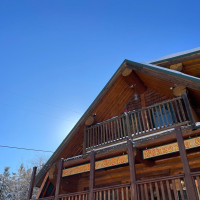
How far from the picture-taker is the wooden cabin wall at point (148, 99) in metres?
10.0

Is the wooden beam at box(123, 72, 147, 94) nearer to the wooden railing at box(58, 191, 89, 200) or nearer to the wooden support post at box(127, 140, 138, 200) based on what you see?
the wooden support post at box(127, 140, 138, 200)

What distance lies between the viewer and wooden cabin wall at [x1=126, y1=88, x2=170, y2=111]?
1005 cm

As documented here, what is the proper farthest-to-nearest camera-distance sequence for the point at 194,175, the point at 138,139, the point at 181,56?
the point at 181,56, the point at 138,139, the point at 194,175

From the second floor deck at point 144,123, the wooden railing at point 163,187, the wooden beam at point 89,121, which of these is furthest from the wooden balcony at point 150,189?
the wooden beam at point 89,121

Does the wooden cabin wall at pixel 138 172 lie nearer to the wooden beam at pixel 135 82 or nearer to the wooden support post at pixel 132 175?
the wooden support post at pixel 132 175

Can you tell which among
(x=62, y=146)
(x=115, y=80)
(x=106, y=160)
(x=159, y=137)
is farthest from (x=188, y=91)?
(x=62, y=146)

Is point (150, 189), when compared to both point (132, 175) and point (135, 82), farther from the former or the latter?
point (135, 82)

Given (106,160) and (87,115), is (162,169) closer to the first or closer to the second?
(106,160)

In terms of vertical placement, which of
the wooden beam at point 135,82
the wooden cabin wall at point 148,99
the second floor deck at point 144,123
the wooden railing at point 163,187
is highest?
the wooden beam at point 135,82

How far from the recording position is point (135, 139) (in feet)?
26.1

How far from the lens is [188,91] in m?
7.95

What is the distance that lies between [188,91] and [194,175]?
3489mm

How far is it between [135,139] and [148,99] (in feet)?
10.2

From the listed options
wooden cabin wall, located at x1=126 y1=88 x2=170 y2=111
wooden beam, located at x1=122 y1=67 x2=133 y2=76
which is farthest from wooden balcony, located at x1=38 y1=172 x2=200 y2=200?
wooden beam, located at x1=122 y1=67 x2=133 y2=76
